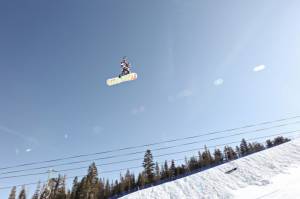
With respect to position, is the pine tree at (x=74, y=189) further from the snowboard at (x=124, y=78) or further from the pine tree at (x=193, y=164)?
the snowboard at (x=124, y=78)

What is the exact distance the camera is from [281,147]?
35125 millimetres

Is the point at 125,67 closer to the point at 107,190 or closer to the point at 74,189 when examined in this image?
the point at 74,189

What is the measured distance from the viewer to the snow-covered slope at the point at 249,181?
2014 centimetres

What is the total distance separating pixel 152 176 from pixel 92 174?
2005cm

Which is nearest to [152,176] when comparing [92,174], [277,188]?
[92,174]

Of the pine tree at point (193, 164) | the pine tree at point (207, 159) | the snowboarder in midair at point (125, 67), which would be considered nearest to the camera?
the snowboarder in midair at point (125, 67)

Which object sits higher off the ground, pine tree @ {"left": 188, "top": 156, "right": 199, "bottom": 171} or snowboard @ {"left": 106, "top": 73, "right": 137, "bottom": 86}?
pine tree @ {"left": 188, "top": 156, "right": 199, "bottom": 171}

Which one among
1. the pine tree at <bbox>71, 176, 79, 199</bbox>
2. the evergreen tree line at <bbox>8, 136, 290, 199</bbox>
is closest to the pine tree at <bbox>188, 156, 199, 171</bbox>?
the evergreen tree line at <bbox>8, 136, 290, 199</bbox>

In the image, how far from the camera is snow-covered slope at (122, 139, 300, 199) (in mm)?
20138

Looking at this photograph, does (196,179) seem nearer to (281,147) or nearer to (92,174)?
(281,147)

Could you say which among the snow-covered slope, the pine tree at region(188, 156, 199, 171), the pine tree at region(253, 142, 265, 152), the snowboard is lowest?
the snow-covered slope

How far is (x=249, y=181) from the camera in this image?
977 inches

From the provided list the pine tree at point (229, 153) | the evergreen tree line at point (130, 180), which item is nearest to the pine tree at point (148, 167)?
the evergreen tree line at point (130, 180)

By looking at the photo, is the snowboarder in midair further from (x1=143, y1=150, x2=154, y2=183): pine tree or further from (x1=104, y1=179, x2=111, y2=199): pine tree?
(x1=104, y1=179, x2=111, y2=199): pine tree
